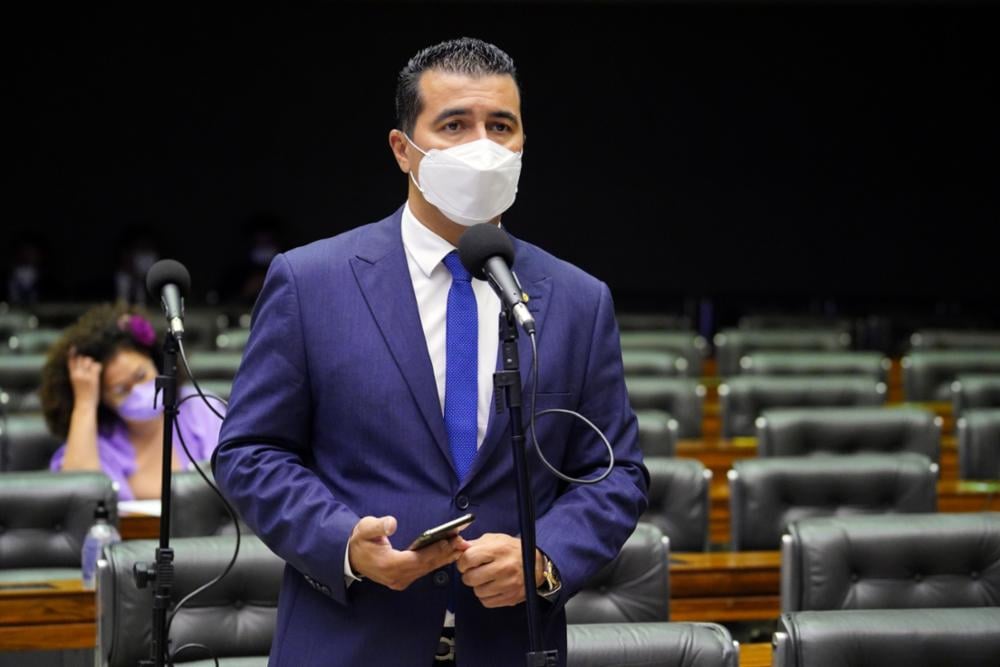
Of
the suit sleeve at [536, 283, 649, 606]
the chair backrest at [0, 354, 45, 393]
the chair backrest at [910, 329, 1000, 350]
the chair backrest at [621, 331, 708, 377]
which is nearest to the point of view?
the suit sleeve at [536, 283, 649, 606]

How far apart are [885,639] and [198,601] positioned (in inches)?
60.2

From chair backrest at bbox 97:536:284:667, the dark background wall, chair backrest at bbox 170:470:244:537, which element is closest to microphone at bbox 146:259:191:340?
chair backrest at bbox 97:536:284:667

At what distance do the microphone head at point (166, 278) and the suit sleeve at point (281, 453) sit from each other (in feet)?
2.57

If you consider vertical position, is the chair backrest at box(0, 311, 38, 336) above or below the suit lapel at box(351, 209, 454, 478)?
above

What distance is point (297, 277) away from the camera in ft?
7.29

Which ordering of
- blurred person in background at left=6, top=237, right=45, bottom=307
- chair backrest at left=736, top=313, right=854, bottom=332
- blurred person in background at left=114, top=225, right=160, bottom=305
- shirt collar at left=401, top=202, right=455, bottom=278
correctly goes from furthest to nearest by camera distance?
blurred person in background at left=6, top=237, right=45, bottom=307 → blurred person in background at left=114, top=225, right=160, bottom=305 → chair backrest at left=736, top=313, right=854, bottom=332 → shirt collar at left=401, top=202, right=455, bottom=278

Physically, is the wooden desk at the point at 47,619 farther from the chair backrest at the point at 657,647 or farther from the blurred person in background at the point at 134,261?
the blurred person in background at the point at 134,261

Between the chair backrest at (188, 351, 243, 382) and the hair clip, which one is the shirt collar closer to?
the hair clip

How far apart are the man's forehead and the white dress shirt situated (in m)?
0.19

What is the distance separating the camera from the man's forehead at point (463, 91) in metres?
2.23

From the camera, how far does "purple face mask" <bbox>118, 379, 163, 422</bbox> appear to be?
5.06 m

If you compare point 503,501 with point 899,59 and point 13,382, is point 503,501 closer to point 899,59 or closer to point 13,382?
point 13,382

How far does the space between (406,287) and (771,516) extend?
2.74 meters

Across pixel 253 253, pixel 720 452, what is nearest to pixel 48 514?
pixel 720 452
